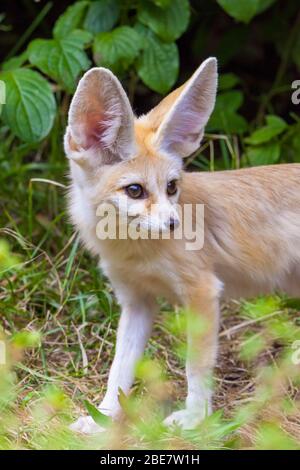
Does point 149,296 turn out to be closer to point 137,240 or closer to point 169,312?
point 137,240

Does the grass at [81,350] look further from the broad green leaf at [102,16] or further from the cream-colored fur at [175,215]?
the broad green leaf at [102,16]

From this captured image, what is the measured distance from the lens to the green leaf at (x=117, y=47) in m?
4.80

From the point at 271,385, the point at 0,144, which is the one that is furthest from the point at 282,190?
the point at 0,144

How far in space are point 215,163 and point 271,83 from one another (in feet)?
4.74

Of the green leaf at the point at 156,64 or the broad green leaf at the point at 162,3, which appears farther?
the green leaf at the point at 156,64

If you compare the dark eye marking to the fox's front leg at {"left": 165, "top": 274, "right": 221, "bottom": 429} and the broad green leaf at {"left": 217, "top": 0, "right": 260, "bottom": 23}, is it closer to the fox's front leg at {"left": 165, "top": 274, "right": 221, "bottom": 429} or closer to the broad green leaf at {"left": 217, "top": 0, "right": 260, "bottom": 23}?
the fox's front leg at {"left": 165, "top": 274, "right": 221, "bottom": 429}

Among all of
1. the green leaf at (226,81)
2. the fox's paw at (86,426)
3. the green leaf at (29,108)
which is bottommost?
the fox's paw at (86,426)

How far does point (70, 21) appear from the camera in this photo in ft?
16.5

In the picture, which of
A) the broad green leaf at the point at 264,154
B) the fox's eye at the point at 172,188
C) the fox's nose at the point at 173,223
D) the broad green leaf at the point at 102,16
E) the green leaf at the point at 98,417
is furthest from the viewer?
the broad green leaf at the point at 264,154

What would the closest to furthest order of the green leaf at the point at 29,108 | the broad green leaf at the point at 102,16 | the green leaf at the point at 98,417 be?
1. the green leaf at the point at 98,417
2. the green leaf at the point at 29,108
3. the broad green leaf at the point at 102,16

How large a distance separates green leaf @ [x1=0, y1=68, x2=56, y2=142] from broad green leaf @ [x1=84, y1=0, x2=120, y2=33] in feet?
2.16

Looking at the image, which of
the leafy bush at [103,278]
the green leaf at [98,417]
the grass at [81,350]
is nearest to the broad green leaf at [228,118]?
the leafy bush at [103,278]

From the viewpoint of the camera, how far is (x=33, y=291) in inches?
180

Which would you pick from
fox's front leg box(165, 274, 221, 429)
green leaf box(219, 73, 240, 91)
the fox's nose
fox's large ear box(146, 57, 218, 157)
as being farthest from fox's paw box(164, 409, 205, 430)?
green leaf box(219, 73, 240, 91)
